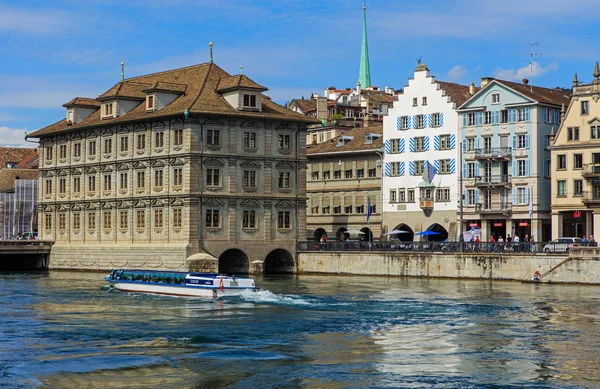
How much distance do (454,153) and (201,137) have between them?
78.6 feet

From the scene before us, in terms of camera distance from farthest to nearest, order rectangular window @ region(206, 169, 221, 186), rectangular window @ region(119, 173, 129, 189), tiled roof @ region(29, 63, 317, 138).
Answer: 1. rectangular window @ region(119, 173, 129, 189)
2. tiled roof @ region(29, 63, 317, 138)
3. rectangular window @ region(206, 169, 221, 186)

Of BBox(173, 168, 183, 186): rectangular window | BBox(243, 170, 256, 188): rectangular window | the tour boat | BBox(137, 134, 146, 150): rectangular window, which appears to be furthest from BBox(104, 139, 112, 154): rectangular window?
the tour boat

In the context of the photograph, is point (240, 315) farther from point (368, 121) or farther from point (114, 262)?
point (368, 121)

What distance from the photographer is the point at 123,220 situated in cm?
9644

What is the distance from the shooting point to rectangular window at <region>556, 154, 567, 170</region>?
305 feet

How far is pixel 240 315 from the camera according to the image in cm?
5684

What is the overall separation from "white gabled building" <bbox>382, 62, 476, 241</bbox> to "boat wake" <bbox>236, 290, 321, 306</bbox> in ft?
120

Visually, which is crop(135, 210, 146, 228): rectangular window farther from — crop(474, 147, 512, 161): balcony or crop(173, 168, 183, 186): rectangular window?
crop(474, 147, 512, 161): balcony

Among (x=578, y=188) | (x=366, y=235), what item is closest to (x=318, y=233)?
(x=366, y=235)

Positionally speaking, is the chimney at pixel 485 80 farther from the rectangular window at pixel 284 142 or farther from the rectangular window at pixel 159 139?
the rectangular window at pixel 159 139

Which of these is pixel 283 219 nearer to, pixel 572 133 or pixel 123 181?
pixel 123 181

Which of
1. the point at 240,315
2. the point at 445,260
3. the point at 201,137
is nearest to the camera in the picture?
the point at 240,315

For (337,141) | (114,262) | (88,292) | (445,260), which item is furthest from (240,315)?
(337,141)

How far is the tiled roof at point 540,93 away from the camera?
97.4 meters
